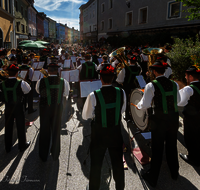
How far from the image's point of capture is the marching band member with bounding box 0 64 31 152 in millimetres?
4047

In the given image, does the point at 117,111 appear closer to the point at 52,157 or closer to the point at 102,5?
the point at 52,157

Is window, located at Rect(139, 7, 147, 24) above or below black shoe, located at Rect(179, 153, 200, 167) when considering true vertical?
above

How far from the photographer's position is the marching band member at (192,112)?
3.54 meters

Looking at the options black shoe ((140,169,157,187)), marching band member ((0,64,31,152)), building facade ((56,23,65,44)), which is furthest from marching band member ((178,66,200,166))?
building facade ((56,23,65,44))

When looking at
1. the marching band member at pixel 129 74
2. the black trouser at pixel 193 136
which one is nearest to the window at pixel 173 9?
the marching band member at pixel 129 74

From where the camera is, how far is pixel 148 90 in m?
3.16

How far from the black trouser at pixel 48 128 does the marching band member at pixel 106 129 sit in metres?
1.31

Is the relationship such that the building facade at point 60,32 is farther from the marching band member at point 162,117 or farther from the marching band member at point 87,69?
the marching band member at point 162,117

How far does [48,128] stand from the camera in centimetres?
396

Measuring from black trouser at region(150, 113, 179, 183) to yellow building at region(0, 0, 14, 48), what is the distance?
2037 cm

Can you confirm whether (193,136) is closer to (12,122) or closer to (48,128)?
(48,128)

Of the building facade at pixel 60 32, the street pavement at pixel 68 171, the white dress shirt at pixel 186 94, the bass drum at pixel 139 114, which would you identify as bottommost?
the street pavement at pixel 68 171

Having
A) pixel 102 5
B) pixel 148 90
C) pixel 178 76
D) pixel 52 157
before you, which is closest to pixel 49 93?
pixel 52 157

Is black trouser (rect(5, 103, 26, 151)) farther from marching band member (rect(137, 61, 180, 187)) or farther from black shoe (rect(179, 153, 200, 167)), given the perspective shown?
black shoe (rect(179, 153, 200, 167))
